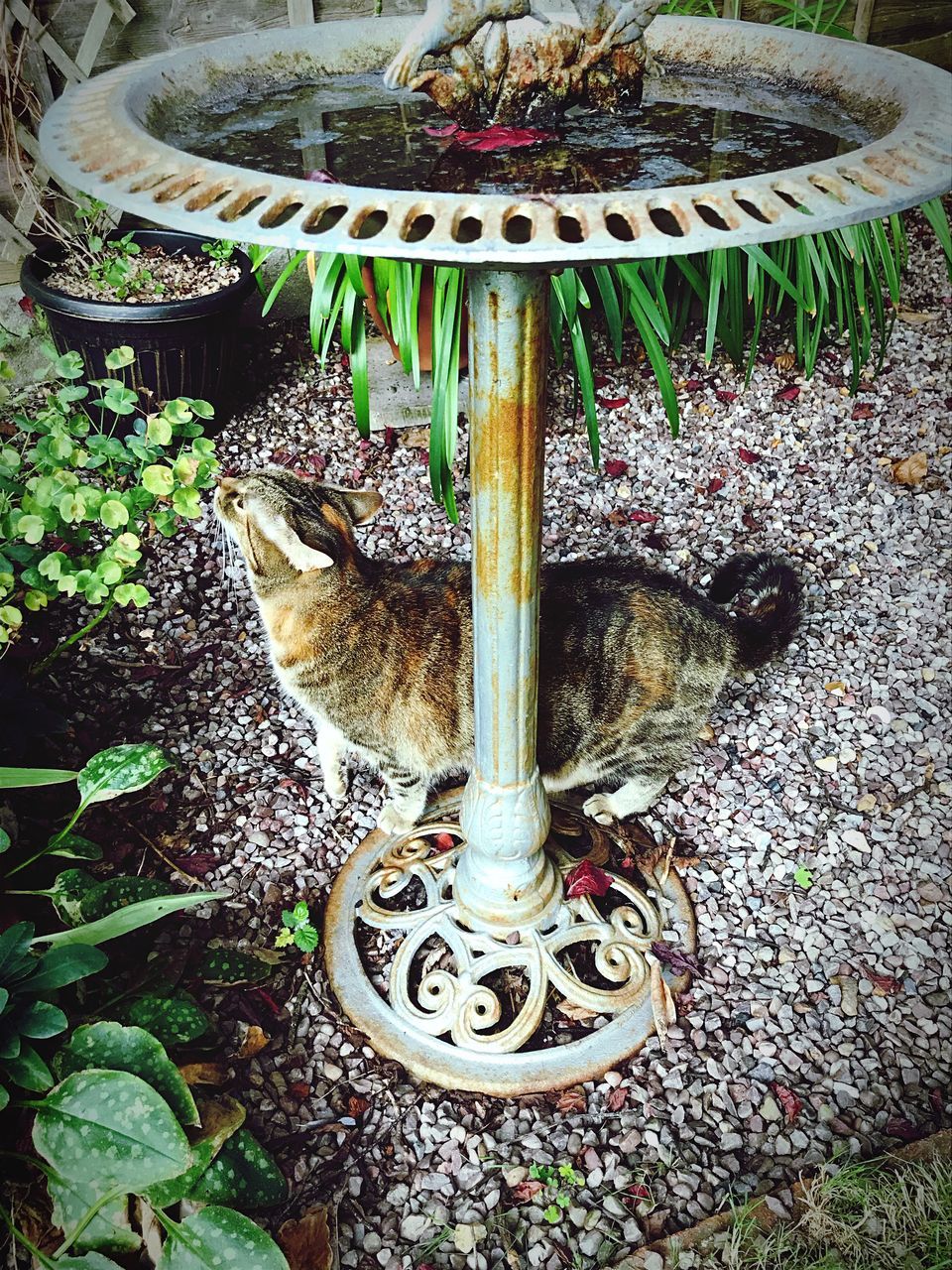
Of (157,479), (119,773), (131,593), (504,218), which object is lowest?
(119,773)

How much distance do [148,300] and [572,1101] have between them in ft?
10.7

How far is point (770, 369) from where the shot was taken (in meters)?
4.52

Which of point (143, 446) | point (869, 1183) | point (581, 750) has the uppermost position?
point (143, 446)

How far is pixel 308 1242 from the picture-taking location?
1.81m

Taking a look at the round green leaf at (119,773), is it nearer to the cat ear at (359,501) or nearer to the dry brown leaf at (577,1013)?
the cat ear at (359,501)

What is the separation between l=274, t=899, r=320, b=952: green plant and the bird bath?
6 cm

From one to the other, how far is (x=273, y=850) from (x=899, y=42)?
20.0ft

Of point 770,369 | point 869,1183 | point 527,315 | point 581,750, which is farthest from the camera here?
point 770,369

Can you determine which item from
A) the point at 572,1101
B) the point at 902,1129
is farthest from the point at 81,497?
the point at 902,1129

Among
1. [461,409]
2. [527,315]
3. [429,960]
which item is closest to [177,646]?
[429,960]

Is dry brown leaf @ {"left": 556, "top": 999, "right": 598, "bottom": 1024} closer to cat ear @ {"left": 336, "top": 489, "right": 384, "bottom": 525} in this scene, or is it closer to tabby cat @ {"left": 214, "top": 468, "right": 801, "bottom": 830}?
tabby cat @ {"left": 214, "top": 468, "right": 801, "bottom": 830}

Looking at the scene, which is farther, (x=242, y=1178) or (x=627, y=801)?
(x=627, y=801)

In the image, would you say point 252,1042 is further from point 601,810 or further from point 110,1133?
point 601,810

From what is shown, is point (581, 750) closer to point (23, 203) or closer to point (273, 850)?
Answer: point (273, 850)
